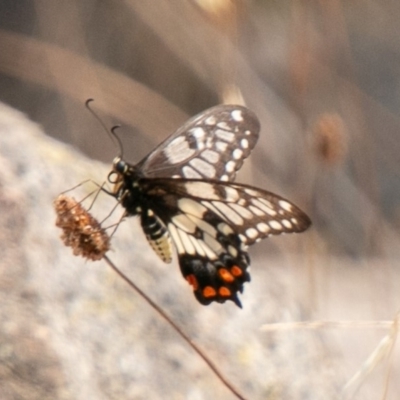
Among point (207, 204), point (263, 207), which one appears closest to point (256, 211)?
point (263, 207)

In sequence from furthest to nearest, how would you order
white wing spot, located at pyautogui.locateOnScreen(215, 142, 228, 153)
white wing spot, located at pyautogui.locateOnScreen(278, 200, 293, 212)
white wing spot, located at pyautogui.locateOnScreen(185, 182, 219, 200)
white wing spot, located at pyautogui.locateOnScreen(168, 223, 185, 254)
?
white wing spot, located at pyautogui.locateOnScreen(215, 142, 228, 153) → white wing spot, located at pyautogui.locateOnScreen(168, 223, 185, 254) → white wing spot, located at pyautogui.locateOnScreen(185, 182, 219, 200) → white wing spot, located at pyautogui.locateOnScreen(278, 200, 293, 212)

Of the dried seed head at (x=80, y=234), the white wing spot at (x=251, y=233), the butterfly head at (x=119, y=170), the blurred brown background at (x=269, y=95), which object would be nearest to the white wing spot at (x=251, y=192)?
the white wing spot at (x=251, y=233)

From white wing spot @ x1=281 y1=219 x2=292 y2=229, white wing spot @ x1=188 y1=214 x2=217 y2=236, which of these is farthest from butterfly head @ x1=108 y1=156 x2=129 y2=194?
white wing spot @ x1=281 y1=219 x2=292 y2=229

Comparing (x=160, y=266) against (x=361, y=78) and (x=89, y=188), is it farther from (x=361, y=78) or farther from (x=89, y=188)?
(x=361, y=78)

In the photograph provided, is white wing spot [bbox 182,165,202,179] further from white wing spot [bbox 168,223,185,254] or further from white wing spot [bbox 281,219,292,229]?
white wing spot [bbox 281,219,292,229]

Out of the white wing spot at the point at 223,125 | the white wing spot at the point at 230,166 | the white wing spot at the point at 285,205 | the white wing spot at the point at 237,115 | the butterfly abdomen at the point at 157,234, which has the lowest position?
the butterfly abdomen at the point at 157,234

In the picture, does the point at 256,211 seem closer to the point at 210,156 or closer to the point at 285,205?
the point at 285,205

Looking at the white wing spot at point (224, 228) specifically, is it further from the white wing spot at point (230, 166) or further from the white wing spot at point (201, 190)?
the white wing spot at point (230, 166)
